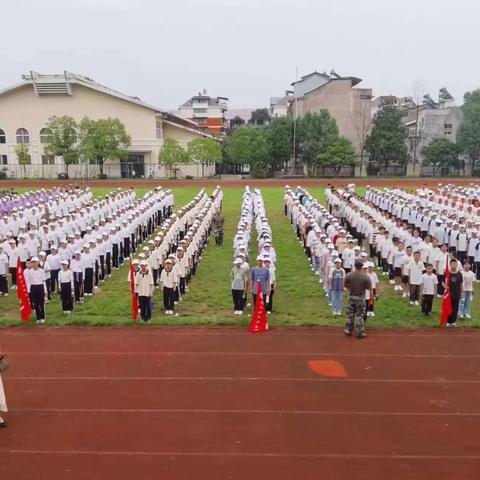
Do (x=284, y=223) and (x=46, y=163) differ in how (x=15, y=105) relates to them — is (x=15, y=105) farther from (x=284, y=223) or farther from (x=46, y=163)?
(x=284, y=223)

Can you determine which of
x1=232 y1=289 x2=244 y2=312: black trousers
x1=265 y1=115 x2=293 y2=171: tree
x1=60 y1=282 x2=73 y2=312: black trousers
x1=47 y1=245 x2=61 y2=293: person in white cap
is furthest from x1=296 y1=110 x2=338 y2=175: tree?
x1=60 y1=282 x2=73 y2=312: black trousers

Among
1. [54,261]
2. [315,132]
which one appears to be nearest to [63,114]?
[315,132]

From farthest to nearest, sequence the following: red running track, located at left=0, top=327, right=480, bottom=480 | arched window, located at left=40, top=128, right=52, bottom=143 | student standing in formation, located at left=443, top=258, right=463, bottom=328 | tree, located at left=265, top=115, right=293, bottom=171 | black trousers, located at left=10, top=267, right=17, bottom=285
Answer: arched window, located at left=40, top=128, right=52, bottom=143, tree, located at left=265, top=115, right=293, bottom=171, black trousers, located at left=10, top=267, right=17, bottom=285, student standing in formation, located at left=443, top=258, right=463, bottom=328, red running track, located at left=0, top=327, right=480, bottom=480

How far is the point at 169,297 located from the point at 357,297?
3.52 meters

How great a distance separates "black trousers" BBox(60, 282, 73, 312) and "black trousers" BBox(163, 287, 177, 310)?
1.75 metres

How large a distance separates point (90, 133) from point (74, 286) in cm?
3372

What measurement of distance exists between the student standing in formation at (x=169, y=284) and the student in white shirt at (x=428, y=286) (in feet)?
14.8

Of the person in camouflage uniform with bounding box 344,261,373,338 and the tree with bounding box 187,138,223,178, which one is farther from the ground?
the tree with bounding box 187,138,223,178

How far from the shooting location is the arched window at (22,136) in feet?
149

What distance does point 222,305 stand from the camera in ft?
35.5

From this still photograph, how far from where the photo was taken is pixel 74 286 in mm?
10836

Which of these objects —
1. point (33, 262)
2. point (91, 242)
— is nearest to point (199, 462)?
point (33, 262)

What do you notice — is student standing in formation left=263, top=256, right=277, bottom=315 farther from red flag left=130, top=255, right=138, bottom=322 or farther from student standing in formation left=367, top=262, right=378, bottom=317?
red flag left=130, top=255, right=138, bottom=322

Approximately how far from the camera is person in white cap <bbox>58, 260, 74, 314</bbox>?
10016mm
